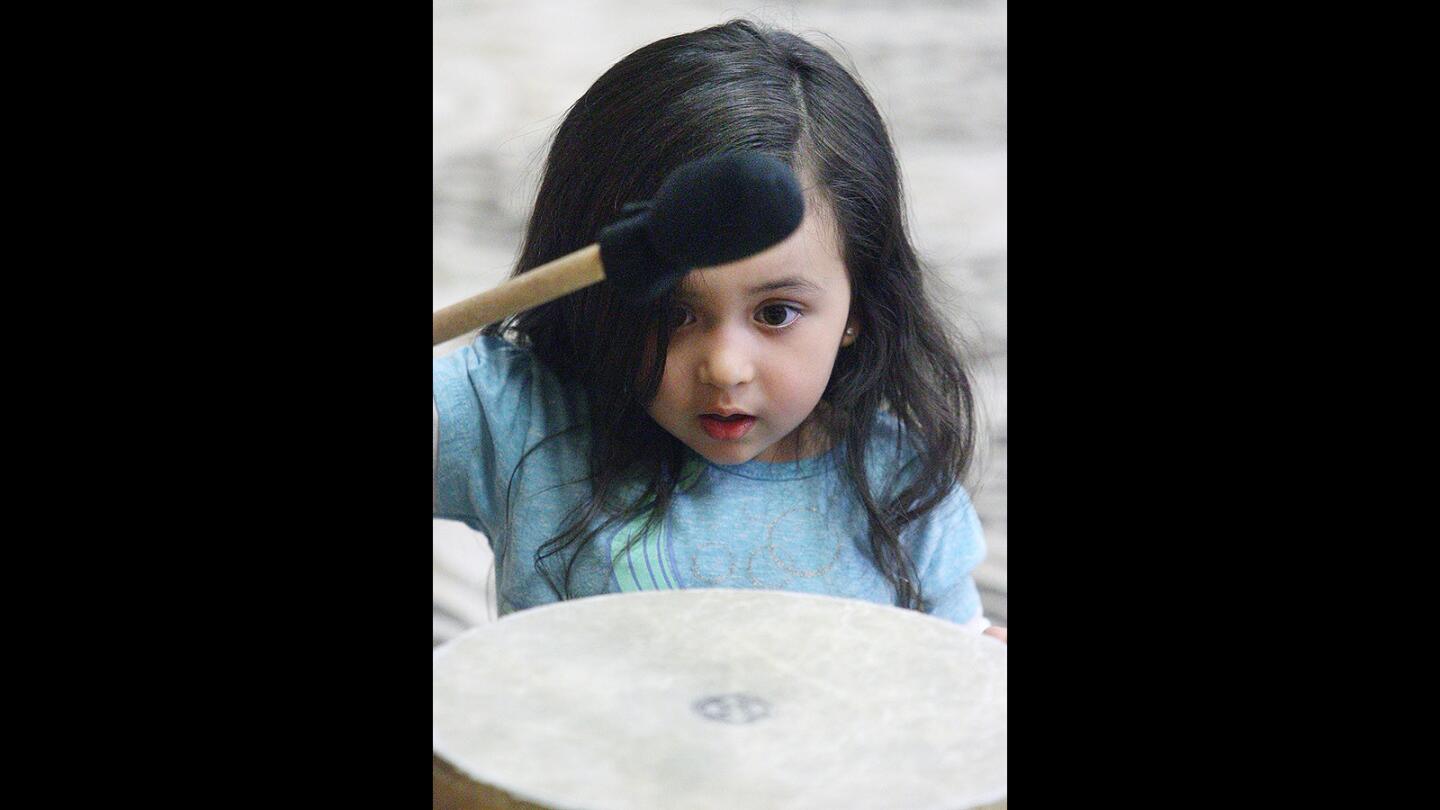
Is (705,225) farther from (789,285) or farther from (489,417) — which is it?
(489,417)

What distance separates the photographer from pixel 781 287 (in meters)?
0.83

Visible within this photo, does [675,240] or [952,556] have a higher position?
[675,240]

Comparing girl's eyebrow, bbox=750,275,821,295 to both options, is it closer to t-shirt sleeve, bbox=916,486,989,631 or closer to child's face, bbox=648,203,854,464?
child's face, bbox=648,203,854,464

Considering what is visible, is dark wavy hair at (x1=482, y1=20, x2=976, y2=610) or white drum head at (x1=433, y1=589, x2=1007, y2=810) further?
dark wavy hair at (x1=482, y1=20, x2=976, y2=610)

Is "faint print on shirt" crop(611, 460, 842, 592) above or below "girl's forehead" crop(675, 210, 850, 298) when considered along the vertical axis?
below

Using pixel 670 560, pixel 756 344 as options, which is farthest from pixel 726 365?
pixel 670 560

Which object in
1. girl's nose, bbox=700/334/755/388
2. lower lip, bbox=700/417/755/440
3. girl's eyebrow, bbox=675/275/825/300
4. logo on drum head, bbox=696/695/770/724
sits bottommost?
logo on drum head, bbox=696/695/770/724

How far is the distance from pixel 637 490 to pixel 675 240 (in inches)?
7.3

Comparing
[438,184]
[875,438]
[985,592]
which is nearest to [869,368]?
[875,438]

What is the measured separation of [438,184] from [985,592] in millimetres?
402

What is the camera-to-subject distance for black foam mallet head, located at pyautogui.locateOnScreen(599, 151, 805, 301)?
75 cm

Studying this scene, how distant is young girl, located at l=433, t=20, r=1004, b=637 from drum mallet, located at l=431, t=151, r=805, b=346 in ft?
0.22

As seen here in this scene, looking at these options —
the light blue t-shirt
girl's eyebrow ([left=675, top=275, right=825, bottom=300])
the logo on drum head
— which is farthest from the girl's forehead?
the logo on drum head
